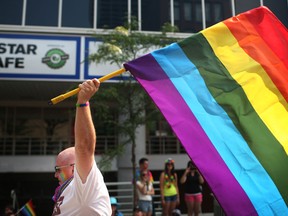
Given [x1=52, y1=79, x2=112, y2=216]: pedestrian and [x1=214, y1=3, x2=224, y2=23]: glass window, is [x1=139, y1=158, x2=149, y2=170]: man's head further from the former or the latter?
[x1=214, y1=3, x2=224, y2=23]: glass window

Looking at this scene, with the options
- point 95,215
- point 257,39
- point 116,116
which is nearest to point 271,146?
point 257,39

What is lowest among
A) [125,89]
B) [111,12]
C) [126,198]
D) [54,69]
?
[126,198]

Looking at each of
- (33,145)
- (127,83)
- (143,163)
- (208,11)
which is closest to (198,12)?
(208,11)

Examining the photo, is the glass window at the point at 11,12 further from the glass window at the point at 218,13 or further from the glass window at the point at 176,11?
the glass window at the point at 218,13

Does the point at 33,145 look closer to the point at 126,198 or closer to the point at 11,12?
the point at 126,198

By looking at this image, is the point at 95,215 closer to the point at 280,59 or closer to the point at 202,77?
the point at 202,77

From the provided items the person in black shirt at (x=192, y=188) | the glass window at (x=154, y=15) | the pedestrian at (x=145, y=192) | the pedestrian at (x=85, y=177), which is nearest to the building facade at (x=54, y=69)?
the glass window at (x=154, y=15)

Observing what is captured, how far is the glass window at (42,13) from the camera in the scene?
42.6 feet

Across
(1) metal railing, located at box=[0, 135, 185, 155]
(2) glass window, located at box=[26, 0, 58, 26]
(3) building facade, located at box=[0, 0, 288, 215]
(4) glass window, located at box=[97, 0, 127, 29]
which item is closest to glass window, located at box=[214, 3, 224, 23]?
(3) building facade, located at box=[0, 0, 288, 215]

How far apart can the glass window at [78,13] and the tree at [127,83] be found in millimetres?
3982

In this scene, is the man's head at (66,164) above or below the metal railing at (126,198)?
above

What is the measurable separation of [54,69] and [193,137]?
9.89 metres

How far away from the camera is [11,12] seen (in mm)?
13031

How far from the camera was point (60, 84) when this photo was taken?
12586mm
